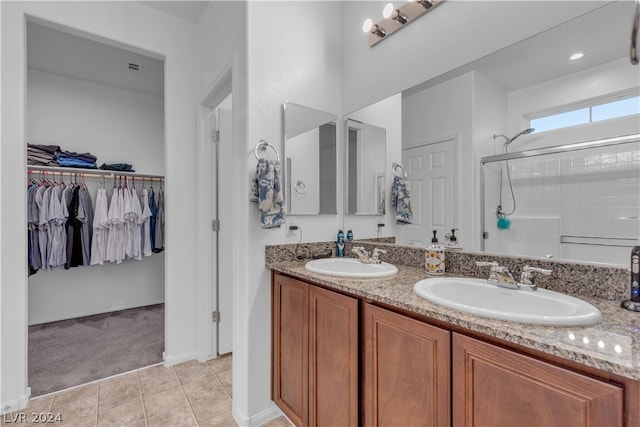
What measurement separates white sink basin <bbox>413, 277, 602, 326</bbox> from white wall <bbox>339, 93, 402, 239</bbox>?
0.67 metres

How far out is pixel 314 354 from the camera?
4.61ft

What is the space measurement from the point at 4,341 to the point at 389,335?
2304mm

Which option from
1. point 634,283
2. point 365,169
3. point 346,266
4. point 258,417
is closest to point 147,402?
point 258,417

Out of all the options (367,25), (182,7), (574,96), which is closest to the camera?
(574,96)

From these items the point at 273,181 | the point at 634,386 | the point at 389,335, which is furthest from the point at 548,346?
the point at 273,181

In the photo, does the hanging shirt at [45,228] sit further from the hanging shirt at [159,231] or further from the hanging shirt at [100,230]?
the hanging shirt at [159,231]

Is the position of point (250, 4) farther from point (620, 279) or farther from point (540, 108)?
point (620, 279)

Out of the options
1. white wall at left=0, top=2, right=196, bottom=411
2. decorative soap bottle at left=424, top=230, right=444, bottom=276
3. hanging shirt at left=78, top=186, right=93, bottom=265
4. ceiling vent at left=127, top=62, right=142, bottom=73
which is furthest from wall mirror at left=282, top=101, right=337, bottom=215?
hanging shirt at left=78, top=186, right=93, bottom=265

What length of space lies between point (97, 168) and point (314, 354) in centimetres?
327

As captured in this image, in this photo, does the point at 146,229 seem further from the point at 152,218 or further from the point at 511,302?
the point at 511,302

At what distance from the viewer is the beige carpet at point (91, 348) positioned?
214 centimetres

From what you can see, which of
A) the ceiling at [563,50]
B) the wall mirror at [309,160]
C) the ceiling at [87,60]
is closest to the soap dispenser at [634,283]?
the ceiling at [563,50]

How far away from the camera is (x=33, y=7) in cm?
186

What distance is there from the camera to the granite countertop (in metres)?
0.59
